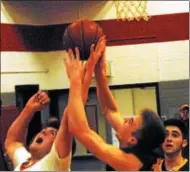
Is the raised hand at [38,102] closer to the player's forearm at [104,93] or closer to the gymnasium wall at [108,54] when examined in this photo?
the player's forearm at [104,93]

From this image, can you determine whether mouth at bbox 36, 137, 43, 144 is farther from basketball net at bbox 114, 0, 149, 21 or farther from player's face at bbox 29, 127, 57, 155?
basketball net at bbox 114, 0, 149, 21

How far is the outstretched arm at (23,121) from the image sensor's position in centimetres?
133

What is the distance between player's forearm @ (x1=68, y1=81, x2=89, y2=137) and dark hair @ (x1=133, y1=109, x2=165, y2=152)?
135 mm

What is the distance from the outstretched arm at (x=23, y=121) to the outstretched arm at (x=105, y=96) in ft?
0.53

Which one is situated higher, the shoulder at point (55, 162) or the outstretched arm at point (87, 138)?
the outstretched arm at point (87, 138)

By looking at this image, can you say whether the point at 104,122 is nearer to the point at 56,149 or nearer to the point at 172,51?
the point at 172,51

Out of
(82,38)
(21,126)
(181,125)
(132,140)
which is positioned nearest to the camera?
(132,140)

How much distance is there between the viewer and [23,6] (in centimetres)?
391

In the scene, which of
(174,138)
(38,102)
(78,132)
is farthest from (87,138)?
(174,138)

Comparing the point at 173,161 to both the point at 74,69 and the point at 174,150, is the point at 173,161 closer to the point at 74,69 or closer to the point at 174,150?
the point at 174,150

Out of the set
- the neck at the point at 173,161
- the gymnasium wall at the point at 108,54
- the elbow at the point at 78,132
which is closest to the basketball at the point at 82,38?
the elbow at the point at 78,132

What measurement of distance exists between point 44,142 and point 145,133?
32cm

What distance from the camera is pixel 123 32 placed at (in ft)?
12.4

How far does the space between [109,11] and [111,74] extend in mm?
524
